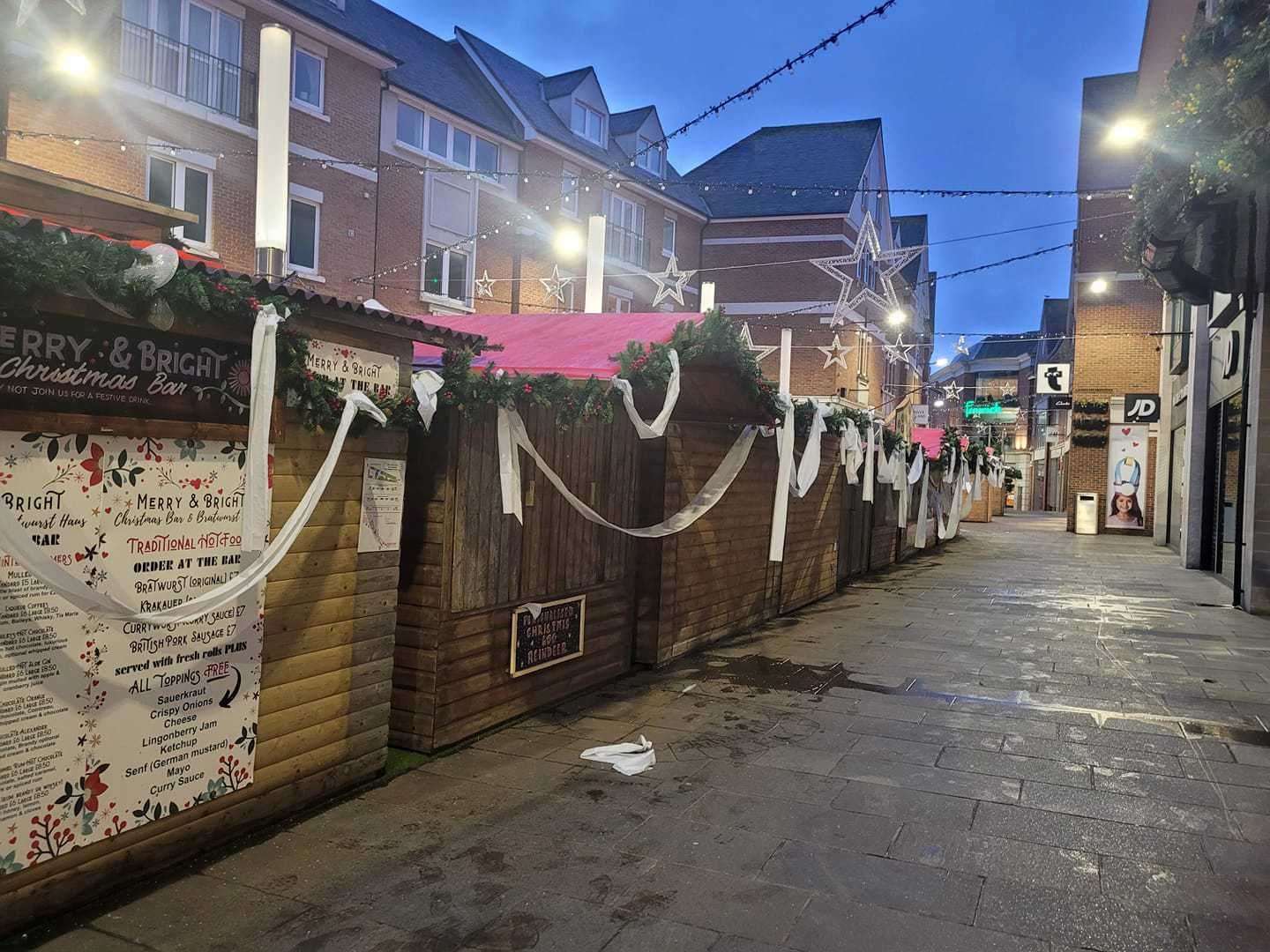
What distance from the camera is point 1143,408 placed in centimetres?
2616

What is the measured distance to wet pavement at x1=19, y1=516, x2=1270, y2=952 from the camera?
11.1 ft

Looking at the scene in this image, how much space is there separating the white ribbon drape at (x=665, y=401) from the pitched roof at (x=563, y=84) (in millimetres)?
21585

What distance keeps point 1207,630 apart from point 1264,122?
544 cm

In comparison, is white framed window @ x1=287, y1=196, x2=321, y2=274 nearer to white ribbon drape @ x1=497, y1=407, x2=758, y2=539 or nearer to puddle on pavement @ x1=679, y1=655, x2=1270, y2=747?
white ribbon drape @ x1=497, y1=407, x2=758, y2=539

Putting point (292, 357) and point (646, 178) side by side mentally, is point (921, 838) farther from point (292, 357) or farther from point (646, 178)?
point (646, 178)

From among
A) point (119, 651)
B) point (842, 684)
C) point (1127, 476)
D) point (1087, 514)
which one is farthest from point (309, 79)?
point (1087, 514)

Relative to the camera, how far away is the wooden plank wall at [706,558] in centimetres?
792

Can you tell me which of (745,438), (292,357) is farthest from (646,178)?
(292,357)

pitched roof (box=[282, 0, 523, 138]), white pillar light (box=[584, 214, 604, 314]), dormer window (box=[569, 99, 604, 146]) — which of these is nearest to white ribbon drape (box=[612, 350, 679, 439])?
white pillar light (box=[584, 214, 604, 314])

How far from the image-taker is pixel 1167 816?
458 cm

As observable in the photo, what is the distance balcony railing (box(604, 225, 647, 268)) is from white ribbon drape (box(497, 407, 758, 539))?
19.5m

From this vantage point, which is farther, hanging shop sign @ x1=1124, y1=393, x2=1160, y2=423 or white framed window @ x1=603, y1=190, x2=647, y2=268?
white framed window @ x1=603, y1=190, x2=647, y2=268

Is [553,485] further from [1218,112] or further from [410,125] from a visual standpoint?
[410,125]

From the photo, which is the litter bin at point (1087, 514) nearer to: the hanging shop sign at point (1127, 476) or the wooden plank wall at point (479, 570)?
the hanging shop sign at point (1127, 476)
